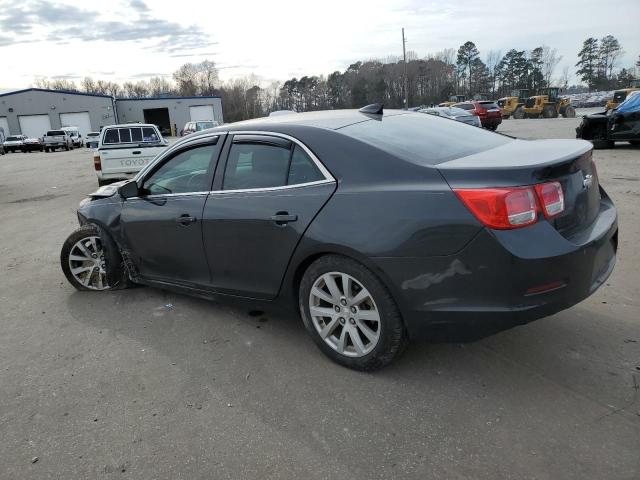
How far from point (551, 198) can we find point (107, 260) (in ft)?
12.9

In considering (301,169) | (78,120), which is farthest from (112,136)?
(78,120)

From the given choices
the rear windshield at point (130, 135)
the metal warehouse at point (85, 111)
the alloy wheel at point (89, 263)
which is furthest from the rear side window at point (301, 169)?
the metal warehouse at point (85, 111)

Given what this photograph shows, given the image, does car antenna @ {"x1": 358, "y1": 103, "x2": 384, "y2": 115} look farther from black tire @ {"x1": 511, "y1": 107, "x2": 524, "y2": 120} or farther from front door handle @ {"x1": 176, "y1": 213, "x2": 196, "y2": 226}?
black tire @ {"x1": 511, "y1": 107, "x2": 524, "y2": 120}

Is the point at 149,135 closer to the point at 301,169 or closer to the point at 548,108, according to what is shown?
the point at 301,169

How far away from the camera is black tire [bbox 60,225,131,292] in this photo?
481cm

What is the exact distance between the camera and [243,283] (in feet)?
12.3

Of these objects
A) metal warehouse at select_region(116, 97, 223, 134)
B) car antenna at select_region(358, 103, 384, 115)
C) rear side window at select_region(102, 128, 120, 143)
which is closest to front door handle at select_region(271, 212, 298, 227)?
car antenna at select_region(358, 103, 384, 115)

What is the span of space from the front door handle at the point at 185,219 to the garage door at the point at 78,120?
65.5m

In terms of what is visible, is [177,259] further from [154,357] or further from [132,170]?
[132,170]

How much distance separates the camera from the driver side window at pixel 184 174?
4.00 m

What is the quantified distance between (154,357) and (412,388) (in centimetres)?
187

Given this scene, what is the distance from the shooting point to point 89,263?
5.03 m

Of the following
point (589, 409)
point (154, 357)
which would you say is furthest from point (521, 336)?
point (154, 357)

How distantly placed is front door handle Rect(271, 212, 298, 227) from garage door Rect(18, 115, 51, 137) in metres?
68.2
